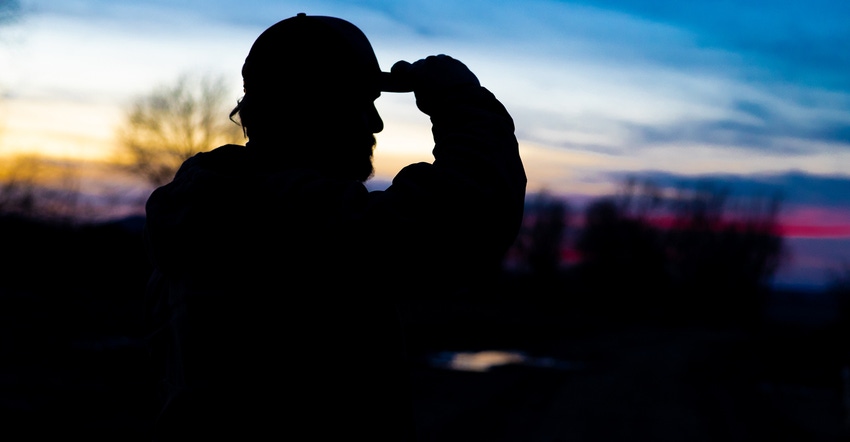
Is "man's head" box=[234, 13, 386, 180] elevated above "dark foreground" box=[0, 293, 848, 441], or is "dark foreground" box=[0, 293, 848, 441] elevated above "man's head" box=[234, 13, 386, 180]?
"man's head" box=[234, 13, 386, 180]

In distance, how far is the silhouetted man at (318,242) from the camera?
127 centimetres

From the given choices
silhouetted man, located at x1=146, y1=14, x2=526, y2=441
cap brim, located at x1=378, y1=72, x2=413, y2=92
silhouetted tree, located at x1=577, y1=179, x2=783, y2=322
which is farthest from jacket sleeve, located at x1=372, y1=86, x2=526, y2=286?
silhouetted tree, located at x1=577, y1=179, x2=783, y2=322

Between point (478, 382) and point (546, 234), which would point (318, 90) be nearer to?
point (478, 382)

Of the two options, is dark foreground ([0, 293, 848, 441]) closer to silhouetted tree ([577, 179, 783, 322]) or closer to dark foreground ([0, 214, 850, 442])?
dark foreground ([0, 214, 850, 442])

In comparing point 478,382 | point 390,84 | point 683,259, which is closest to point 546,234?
point 683,259

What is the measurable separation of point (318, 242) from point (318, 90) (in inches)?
12.2

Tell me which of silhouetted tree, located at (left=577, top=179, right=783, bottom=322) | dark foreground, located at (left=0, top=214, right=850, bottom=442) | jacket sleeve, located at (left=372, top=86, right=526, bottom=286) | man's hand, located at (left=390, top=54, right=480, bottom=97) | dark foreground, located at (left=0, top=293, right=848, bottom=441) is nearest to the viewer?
jacket sleeve, located at (left=372, top=86, right=526, bottom=286)

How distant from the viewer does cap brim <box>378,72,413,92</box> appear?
4.88ft

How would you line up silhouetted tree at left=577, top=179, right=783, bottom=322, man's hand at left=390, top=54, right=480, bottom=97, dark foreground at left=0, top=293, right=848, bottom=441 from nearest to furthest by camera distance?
man's hand at left=390, top=54, right=480, bottom=97, dark foreground at left=0, top=293, right=848, bottom=441, silhouetted tree at left=577, top=179, right=783, bottom=322

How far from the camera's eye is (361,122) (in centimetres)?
147

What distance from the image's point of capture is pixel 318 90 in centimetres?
144

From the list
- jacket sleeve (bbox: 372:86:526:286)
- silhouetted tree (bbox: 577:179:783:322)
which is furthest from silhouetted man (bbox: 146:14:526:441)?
silhouetted tree (bbox: 577:179:783:322)

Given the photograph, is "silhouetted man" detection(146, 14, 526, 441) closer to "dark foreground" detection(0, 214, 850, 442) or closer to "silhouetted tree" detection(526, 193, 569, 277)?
"dark foreground" detection(0, 214, 850, 442)

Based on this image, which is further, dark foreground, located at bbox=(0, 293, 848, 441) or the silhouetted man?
dark foreground, located at bbox=(0, 293, 848, 441)
